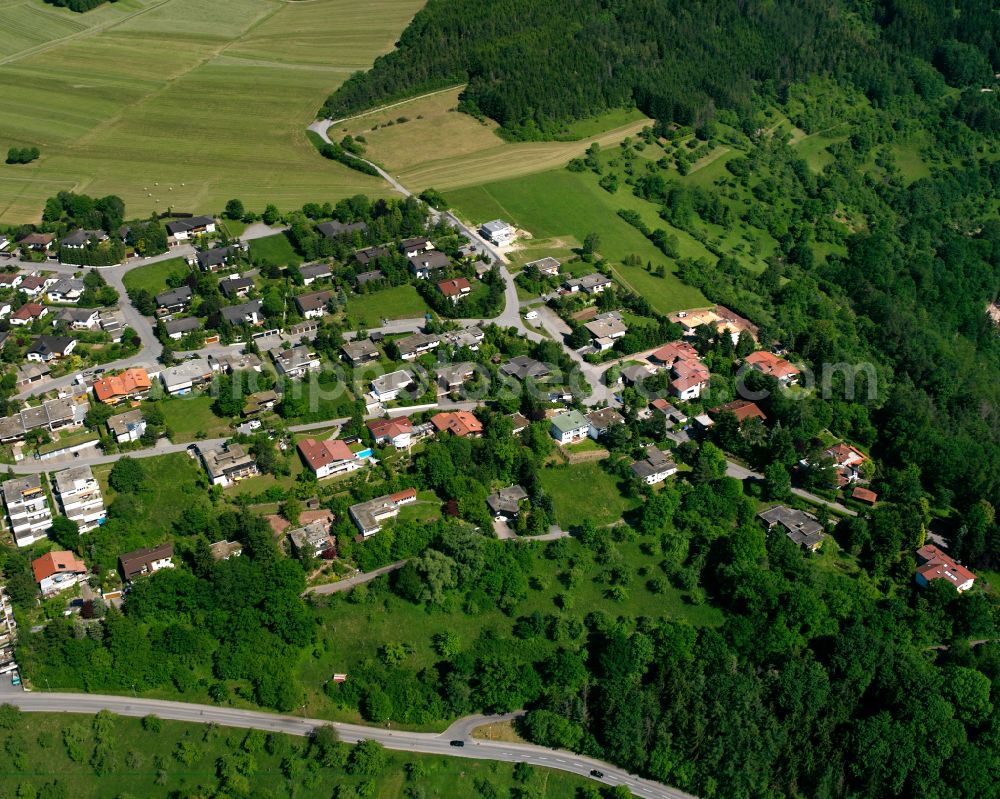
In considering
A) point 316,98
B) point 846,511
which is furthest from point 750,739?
point 316,98

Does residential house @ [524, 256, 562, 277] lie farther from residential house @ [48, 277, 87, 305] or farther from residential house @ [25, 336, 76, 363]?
residential house @ [25, 336, 76, 363]

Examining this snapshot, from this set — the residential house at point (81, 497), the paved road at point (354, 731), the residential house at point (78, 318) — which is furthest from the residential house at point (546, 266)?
the paved road at point (354, 731)

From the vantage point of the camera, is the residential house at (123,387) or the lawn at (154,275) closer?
the residential house at (123,387)

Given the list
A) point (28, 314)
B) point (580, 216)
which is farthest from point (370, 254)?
point (28, 314)

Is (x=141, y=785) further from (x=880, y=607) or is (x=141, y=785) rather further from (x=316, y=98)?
(x=316, y=98)

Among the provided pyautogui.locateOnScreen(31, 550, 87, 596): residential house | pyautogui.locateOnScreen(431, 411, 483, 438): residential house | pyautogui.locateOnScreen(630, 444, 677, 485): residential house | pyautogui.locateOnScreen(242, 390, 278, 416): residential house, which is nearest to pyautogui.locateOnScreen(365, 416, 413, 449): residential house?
pyautogui.locateOnScreen(431, 411, 483, 438): residential house

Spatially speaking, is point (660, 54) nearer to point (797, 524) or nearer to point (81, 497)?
point (797, 524)

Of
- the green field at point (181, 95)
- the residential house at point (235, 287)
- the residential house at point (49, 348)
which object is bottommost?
the residential house at point (49, 348)

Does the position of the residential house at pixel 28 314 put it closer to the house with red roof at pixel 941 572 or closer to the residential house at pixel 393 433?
the residential house at pixel 393 433
